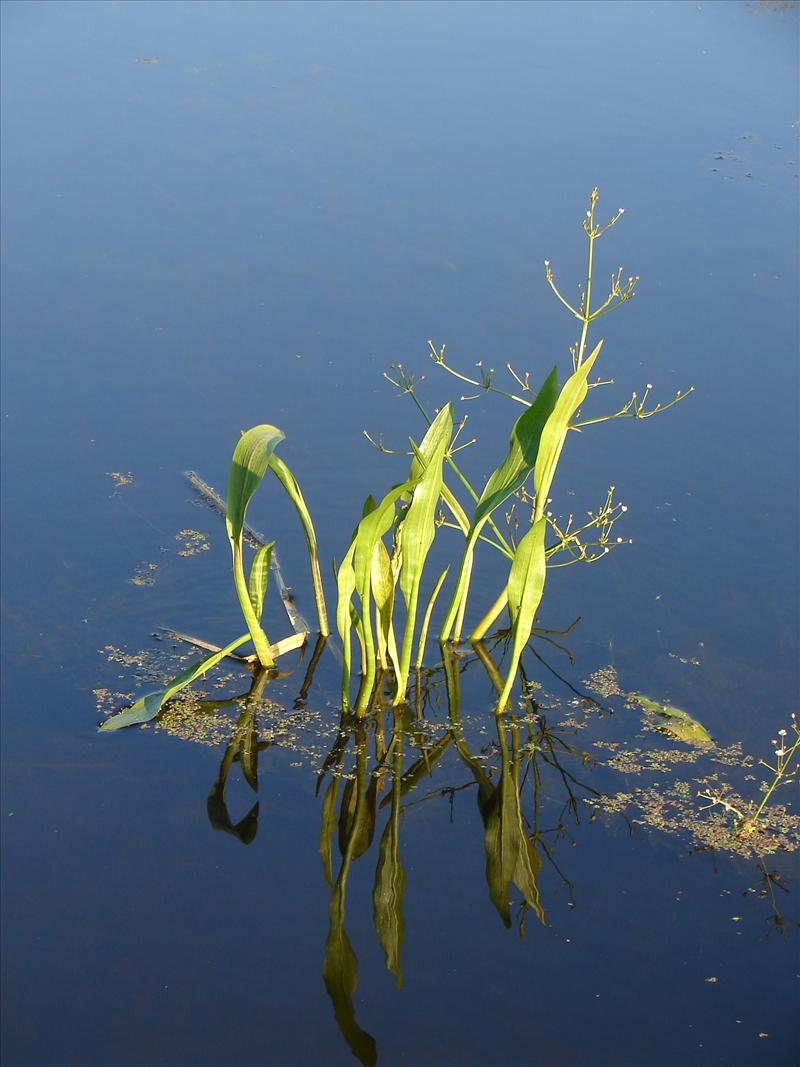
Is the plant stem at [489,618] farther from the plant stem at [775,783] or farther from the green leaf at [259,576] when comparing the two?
the plant stem at [775,783]

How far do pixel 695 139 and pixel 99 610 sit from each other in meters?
4.42

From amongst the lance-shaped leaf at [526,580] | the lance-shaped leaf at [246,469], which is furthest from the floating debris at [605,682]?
the lance-shaped leaf at [246,469]

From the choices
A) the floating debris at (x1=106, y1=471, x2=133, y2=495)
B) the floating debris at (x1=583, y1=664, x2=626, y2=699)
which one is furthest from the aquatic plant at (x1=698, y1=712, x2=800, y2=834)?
the floating debris at (x1=106, y1=471, x2=133, y2=495)

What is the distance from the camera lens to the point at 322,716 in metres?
3.21

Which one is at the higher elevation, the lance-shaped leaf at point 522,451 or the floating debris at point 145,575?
the lance-shaped leaf at point 522,451

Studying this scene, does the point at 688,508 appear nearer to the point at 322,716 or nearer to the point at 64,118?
the point at 322,716

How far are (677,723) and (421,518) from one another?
0.84m

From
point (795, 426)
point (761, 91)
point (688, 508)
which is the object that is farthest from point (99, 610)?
point (761, 91)

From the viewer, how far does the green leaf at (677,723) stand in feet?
10.4

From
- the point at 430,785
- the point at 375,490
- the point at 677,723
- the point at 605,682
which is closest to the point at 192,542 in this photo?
the point at 375,490

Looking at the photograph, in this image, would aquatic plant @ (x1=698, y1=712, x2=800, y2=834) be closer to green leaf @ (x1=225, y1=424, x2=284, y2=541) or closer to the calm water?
the calm water

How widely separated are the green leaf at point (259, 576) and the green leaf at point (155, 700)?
0.12 meters

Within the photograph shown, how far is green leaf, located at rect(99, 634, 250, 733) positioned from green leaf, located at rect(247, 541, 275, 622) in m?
0.12

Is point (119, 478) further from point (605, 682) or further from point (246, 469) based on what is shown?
point (605, 682)
